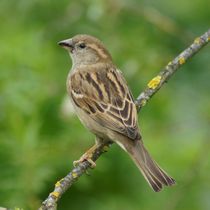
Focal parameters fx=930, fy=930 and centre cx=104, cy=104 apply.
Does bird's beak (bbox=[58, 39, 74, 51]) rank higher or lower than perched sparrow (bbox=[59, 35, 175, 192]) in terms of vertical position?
higher

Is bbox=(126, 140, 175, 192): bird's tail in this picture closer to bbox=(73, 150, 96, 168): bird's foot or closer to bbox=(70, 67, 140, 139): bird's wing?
bbox=(70, 67, 140, 139): bird's wing

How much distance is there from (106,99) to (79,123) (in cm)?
160

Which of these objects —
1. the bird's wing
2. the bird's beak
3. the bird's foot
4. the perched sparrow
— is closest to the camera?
the bird's foot

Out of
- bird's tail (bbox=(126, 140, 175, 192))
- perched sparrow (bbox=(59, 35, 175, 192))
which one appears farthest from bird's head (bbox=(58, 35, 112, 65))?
bird's tail (bbox=(126, 140, 175, 192))

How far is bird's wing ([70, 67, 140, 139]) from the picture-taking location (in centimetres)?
709

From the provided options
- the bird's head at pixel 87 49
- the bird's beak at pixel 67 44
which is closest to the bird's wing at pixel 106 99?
the bird's head at pixel 87 49

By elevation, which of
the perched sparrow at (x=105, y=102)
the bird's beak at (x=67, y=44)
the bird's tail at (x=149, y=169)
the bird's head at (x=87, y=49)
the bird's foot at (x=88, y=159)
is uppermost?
the bird's beak at (x=67, y=44)

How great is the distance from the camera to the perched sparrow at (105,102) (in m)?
6.85

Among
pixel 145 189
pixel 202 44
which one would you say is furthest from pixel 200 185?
pixel 202 44

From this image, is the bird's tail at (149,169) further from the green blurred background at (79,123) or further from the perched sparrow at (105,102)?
the green blurred background at (79,123)

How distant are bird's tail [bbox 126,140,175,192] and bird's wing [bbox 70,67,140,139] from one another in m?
0.10

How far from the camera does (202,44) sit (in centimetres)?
699

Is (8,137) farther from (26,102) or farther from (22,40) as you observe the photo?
(22,40)

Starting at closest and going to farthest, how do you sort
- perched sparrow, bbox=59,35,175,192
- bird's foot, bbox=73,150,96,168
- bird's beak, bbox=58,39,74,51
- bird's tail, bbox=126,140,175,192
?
1. bird's tail, bbox=126,140,175,192
2. bird's foot, bbox=73,150,96,168
3. perched sparrow, bbox=59,35,175,192
4. bird's beak, bbox=58,39,74,51
